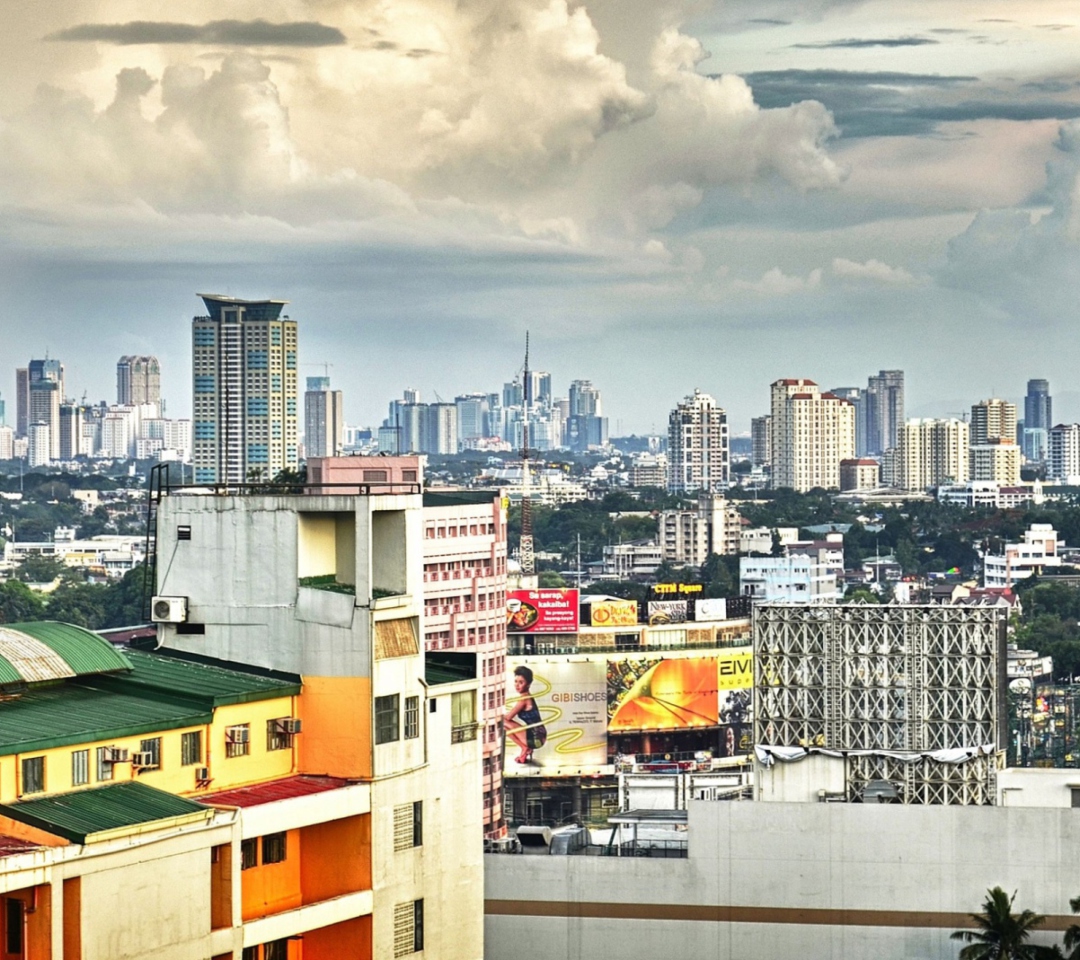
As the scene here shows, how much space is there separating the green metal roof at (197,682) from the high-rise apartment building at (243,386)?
14028 cm

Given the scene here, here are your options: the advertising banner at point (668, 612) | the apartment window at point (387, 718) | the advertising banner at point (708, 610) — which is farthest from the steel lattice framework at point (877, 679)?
the advertising banner at point (708, 610)

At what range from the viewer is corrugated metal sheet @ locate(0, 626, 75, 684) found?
16.0m

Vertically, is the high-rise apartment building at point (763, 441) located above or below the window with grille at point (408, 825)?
above

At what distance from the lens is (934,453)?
619 ft

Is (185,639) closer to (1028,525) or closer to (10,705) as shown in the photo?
(10,705)

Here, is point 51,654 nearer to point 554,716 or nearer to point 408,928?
point 408,928

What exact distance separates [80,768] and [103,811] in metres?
0.47

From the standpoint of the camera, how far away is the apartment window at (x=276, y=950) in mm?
16312

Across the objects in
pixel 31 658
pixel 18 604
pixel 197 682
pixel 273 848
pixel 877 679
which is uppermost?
pixel 31 658

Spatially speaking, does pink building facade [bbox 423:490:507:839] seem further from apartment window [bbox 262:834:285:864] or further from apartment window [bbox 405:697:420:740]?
apartment window [bbox 262:834:285:864]

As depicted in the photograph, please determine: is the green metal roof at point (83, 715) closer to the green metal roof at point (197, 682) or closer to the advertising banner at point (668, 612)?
the green metal roof at point (197, 682)

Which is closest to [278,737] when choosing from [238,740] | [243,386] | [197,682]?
[238,740]

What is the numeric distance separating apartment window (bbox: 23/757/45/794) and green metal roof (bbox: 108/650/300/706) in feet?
5.60

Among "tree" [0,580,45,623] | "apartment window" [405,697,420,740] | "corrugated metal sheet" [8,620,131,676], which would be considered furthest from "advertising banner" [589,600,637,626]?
"corrugated metal sheet" [8,620,131,676]
